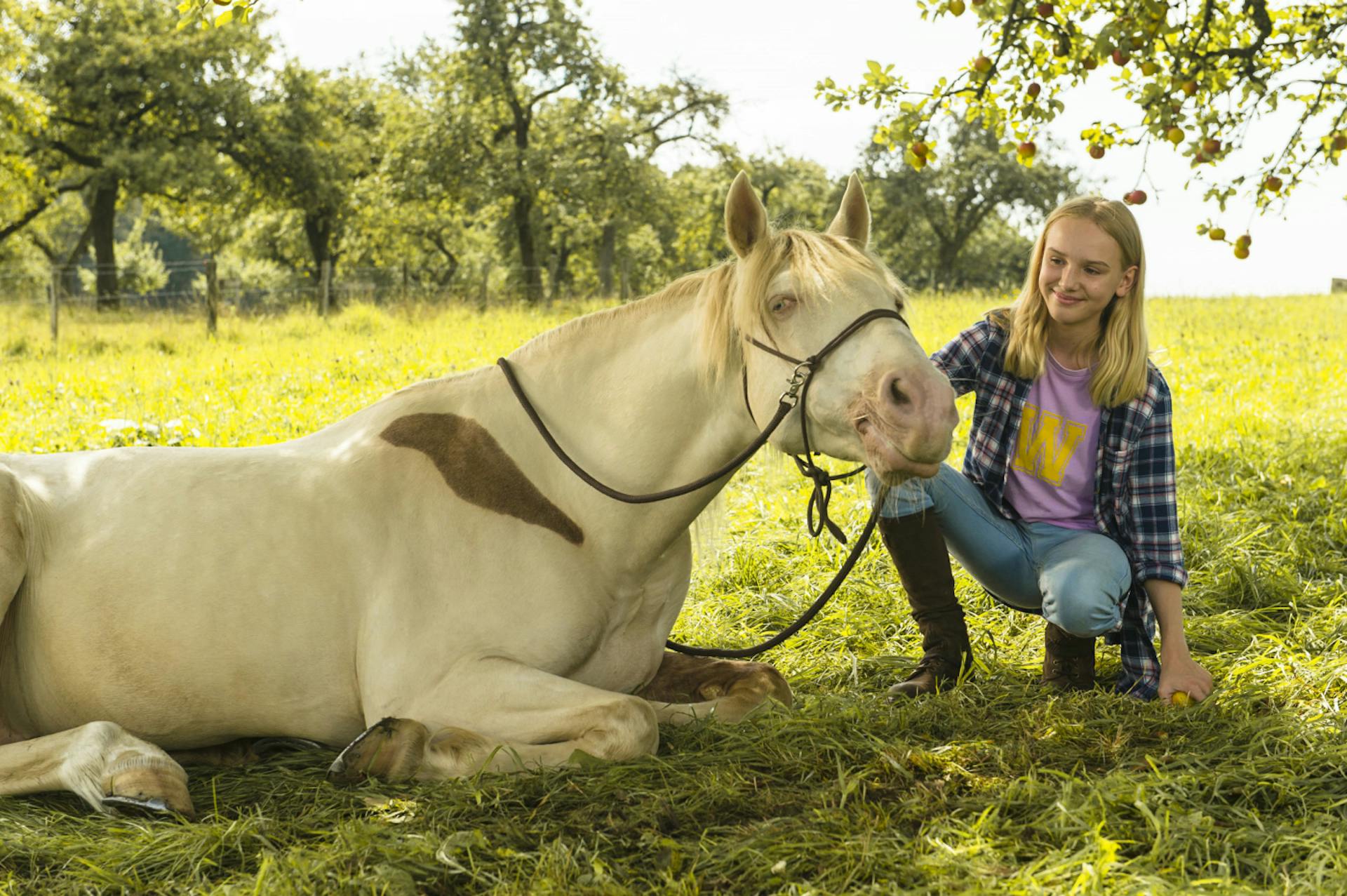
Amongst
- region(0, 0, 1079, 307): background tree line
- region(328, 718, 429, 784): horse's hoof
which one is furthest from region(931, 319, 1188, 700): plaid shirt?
region(0, 0, 1079, 307): background tree line

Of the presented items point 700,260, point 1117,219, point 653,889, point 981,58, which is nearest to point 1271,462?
point 981,58

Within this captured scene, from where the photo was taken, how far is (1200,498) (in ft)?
18.9

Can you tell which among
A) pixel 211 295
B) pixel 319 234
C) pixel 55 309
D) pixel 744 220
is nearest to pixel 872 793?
pixel 744 220

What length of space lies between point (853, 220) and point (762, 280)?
1.62 ft

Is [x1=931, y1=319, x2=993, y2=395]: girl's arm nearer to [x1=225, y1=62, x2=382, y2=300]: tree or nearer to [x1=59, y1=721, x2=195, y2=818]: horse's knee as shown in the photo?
[x1=59, y1=721, x2=195, y2=818]: horse's knee

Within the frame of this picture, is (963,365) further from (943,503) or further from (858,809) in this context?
(858,809)

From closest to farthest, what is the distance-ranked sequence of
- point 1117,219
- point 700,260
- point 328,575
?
point 328,575 < point 1117,219 < point 700,260

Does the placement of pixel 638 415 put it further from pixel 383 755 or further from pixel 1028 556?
pixel 1028 556

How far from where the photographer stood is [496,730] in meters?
2.79

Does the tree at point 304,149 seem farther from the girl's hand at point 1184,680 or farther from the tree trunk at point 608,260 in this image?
the girl's hand at point 1184,680

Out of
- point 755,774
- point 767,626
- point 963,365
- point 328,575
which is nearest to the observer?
point 755,774

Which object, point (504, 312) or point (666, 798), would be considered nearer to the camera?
point (666, 798)

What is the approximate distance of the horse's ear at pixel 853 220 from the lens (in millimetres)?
3045

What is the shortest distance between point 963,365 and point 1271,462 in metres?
3.57
